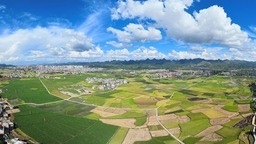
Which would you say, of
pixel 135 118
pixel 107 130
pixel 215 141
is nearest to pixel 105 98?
pixel 135 118

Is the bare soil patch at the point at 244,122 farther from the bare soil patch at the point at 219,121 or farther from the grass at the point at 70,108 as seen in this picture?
the grass at the point at 70,108

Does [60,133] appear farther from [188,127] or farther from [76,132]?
[188,127]

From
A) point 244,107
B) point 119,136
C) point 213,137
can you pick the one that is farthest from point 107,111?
point 244,107

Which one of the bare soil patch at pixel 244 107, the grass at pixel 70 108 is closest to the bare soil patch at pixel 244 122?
the bare soil patch at pixel 244 107

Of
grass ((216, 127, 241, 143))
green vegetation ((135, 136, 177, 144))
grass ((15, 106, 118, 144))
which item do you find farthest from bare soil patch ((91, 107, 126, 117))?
grass ((216, 127, 241, 143))

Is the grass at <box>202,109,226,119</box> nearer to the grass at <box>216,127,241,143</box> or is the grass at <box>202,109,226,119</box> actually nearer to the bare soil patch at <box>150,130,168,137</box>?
the grass at <box>216,127,241,143</box>

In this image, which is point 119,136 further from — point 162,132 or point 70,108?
point 70,108

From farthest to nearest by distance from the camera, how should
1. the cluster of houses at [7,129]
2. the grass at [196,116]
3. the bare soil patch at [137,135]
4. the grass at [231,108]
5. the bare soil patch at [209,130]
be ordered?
1. the grass at [231,108]
2. the grass at [196,116]
3. the bare soil patch at [209,130]
4. the bare soil patch at [137,135]
5. the cluster of houses at [7,129]
